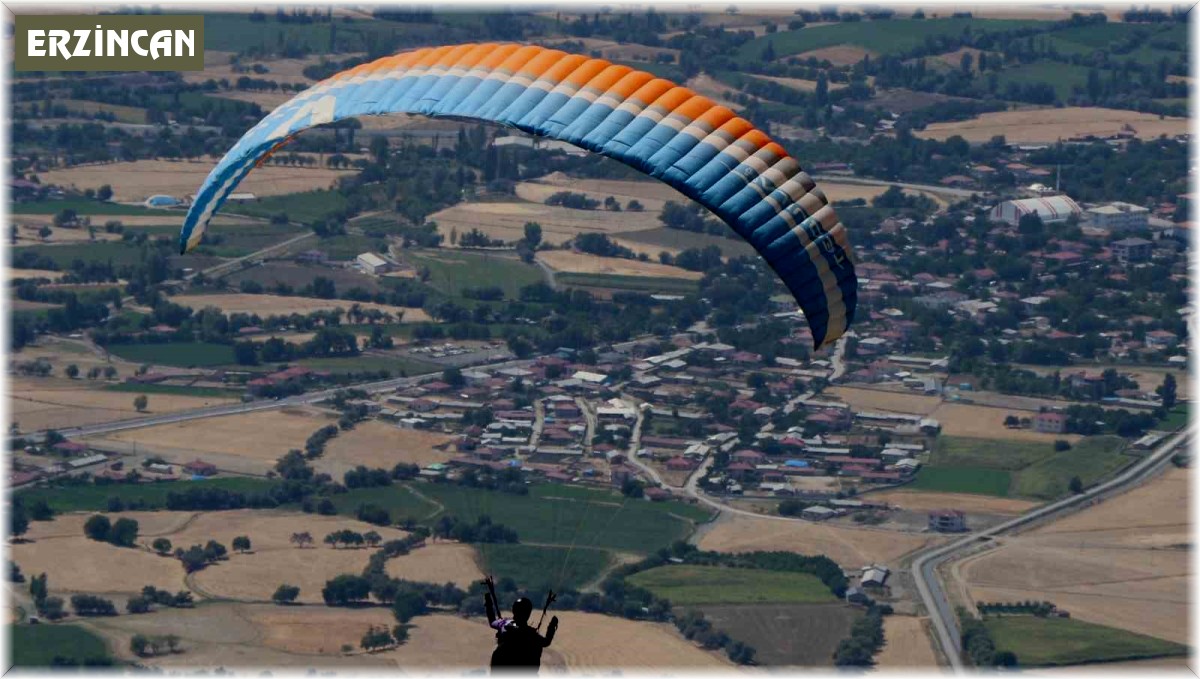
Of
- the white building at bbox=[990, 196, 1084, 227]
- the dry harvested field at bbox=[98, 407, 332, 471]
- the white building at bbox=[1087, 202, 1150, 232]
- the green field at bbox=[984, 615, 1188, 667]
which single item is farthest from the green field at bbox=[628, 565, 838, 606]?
the white building at bbox=[990, 196, 1084, 227]

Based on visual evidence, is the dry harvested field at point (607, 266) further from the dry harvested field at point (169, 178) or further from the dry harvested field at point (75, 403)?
the dry harvested field at point (75, 403)

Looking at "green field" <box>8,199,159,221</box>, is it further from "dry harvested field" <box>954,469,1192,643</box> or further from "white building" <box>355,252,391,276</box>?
"dry harvested field" <box>954,469,1192,643</box>

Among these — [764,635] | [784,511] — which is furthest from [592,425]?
[764,635]

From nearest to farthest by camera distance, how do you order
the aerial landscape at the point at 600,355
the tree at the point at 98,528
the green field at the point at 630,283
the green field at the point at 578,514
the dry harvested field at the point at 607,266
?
the aerial landscape at the point at 600,355
the green field at the point at 578,514
the tree at the point at 98,528
the green field at the point at 630,283
the dry harvested field at the point at 607,266

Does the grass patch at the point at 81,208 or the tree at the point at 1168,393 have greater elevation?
the grass patch at the point at 81,208

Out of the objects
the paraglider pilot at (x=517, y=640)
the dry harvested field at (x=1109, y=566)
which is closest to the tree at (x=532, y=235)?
the dry harvested field at (x=1109, y=566)

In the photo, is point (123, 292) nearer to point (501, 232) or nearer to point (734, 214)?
point (501, 232)

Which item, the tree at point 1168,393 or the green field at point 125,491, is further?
the tree at point 1168,393
